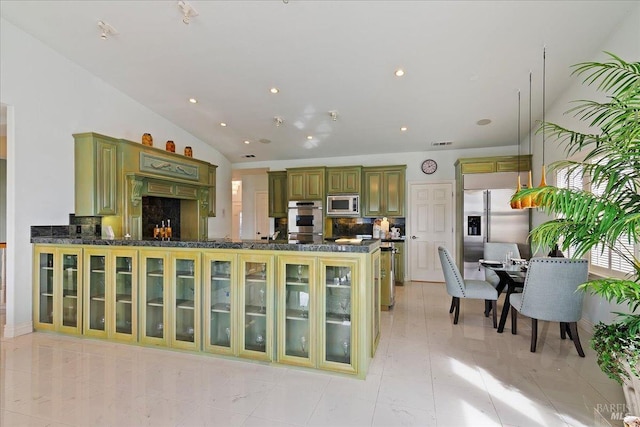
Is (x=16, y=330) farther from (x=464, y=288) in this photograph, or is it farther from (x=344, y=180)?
(x=344, y=180)

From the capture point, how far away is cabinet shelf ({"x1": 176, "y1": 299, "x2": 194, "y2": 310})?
9.47 feet

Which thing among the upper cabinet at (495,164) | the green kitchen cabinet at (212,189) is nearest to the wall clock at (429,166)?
the upper cabinet at (495,164)

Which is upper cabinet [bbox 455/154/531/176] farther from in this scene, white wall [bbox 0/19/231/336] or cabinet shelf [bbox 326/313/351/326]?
white wall [bbox 0/19/231/336]

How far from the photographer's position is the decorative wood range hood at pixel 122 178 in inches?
153

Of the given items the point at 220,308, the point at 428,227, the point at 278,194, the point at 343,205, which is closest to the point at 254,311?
the point at 220,308

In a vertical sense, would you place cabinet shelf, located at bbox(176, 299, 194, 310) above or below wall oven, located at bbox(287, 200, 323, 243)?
below

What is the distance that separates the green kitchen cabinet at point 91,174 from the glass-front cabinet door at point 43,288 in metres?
0.67

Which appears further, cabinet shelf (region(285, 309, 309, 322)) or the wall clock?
the wall clock

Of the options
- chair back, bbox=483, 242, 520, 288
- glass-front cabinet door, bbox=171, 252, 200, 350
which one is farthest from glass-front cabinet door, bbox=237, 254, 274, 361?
chair back, bbox=483, 242, 520, 288

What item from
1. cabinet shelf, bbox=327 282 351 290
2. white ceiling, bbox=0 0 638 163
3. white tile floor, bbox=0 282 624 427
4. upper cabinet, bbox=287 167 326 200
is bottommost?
white tile floor, bbox=0 282 624 427

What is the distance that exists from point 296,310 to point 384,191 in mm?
4087

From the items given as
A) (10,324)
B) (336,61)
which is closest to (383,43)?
(336,61)

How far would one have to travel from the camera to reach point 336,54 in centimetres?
339

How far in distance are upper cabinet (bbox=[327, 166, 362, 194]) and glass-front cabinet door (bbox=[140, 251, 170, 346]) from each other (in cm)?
392
